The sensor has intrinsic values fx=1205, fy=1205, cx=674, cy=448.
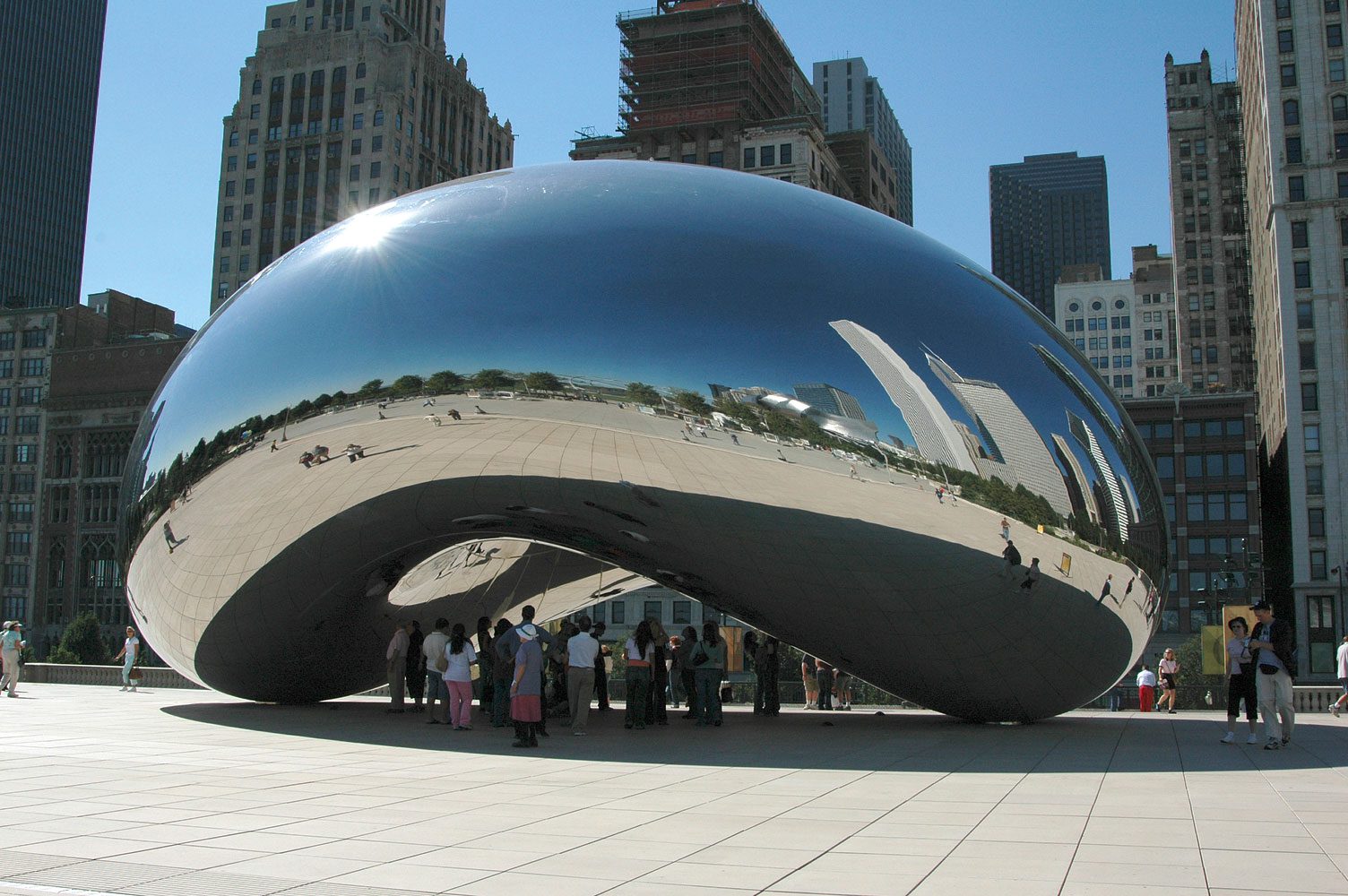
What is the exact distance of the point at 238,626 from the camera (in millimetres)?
14328

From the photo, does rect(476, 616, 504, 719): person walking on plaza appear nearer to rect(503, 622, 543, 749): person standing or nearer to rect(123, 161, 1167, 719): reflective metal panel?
rect(123, 161, 1167, 719): reflective metal panel

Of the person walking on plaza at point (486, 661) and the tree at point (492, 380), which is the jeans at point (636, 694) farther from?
the tree at point (492, 380)

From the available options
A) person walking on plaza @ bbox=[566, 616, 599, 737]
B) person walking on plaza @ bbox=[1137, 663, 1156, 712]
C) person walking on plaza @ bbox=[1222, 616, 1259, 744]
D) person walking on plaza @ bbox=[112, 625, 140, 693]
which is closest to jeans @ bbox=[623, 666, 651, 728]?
person walking on plaza @ bbox=[566, 616, 599, 737]

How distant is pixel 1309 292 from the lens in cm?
7894

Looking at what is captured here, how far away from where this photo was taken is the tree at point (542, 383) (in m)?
11.6

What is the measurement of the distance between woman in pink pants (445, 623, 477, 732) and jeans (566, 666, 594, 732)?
1201 mm

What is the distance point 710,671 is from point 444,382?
222 inches

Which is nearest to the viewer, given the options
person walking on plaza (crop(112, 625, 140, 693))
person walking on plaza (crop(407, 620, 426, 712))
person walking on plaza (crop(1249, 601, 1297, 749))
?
person walking on plaza (crop(1249, 601, 1297, 749))

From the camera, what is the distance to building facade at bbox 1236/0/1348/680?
75312mm

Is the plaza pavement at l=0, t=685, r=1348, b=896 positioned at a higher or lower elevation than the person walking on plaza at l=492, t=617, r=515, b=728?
lower

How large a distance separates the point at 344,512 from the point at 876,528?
5676 mm

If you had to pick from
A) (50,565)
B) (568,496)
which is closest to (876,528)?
(568,496)

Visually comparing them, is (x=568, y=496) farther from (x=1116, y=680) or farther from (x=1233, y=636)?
(x=1233, y=636)

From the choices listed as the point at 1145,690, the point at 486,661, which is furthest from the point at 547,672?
the point at 1145,690
